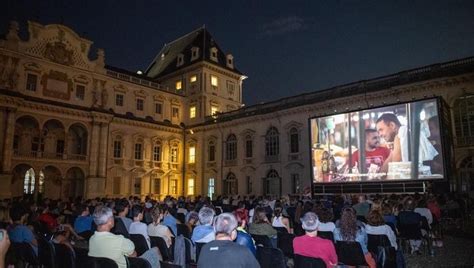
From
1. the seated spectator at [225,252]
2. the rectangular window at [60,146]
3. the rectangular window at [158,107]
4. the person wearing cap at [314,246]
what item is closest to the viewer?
the seated spectator at [225,252]

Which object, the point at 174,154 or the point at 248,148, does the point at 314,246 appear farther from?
the point at 174,154

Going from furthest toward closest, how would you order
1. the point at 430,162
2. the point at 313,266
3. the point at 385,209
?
the point at 430,162 < the point at 385,209 < the point at 313,266

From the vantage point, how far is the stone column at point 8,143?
2467cm

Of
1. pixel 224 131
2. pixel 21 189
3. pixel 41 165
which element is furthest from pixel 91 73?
pixel 224 131

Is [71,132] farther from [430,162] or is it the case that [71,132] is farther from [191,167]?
[430,162]

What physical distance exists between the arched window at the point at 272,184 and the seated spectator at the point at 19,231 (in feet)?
78.8

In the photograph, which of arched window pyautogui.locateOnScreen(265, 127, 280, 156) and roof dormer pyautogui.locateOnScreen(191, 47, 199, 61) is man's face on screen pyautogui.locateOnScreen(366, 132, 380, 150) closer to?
arched window pyautogui.locateOnScreen(265, 127, 280, 156)

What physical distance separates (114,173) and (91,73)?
946 centimetres

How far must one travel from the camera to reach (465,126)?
854 inches

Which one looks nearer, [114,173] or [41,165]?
[41,165]

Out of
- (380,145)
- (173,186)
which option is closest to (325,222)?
(380,145)

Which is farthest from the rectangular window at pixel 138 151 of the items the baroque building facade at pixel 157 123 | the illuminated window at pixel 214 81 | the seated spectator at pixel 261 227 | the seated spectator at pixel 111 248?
the seated spectator at pixel 111 248

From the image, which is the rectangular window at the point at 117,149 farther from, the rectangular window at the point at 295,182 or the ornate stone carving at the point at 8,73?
the rectangular window at the point at 295,182

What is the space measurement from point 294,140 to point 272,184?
4429 millimetres
